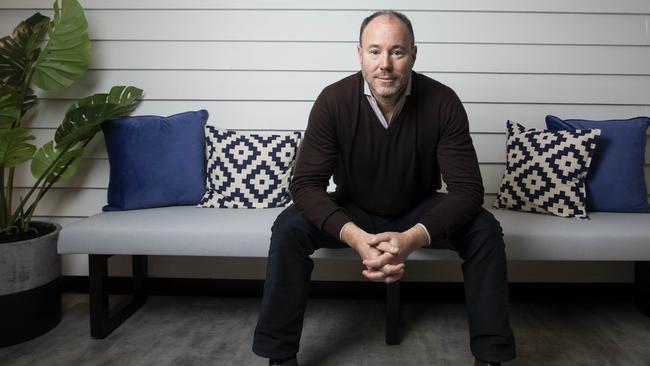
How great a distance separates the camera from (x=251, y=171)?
2.28 meters

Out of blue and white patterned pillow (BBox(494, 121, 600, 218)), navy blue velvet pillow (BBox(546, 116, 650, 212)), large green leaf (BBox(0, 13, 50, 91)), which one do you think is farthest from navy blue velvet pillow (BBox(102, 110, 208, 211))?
navy blue velvet pillow (BBox(546, 116, 650, 212))

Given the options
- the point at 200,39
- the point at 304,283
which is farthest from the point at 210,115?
the point at 304,283

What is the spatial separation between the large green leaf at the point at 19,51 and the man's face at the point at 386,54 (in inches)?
60.5

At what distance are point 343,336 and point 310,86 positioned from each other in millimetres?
1193

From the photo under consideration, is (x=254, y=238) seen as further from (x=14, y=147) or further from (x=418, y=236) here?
(x=14, y=147)

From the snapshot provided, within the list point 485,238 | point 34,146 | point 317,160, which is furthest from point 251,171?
point 485,238

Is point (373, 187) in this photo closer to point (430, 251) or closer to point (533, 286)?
point (430, 251)

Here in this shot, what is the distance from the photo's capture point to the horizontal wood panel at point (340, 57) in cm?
241

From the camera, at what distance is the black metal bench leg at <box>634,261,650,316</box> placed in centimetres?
227

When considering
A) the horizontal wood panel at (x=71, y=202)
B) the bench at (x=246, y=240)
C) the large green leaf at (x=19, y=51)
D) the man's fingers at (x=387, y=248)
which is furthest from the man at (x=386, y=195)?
the large green leaf at (x=19, y=51)

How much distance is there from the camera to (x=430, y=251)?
1828mm

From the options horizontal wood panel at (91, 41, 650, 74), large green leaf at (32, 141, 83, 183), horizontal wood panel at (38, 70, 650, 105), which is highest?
horizontal wood panel at (91, 41, 650, 74)

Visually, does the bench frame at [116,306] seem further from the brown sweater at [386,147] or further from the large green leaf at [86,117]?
the large green leaf at [86,117]

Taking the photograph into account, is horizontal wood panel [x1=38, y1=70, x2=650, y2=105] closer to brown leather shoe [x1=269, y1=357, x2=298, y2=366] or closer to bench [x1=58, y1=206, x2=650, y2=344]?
bench [x1=58, y1=206, x2=650, y2=344]
